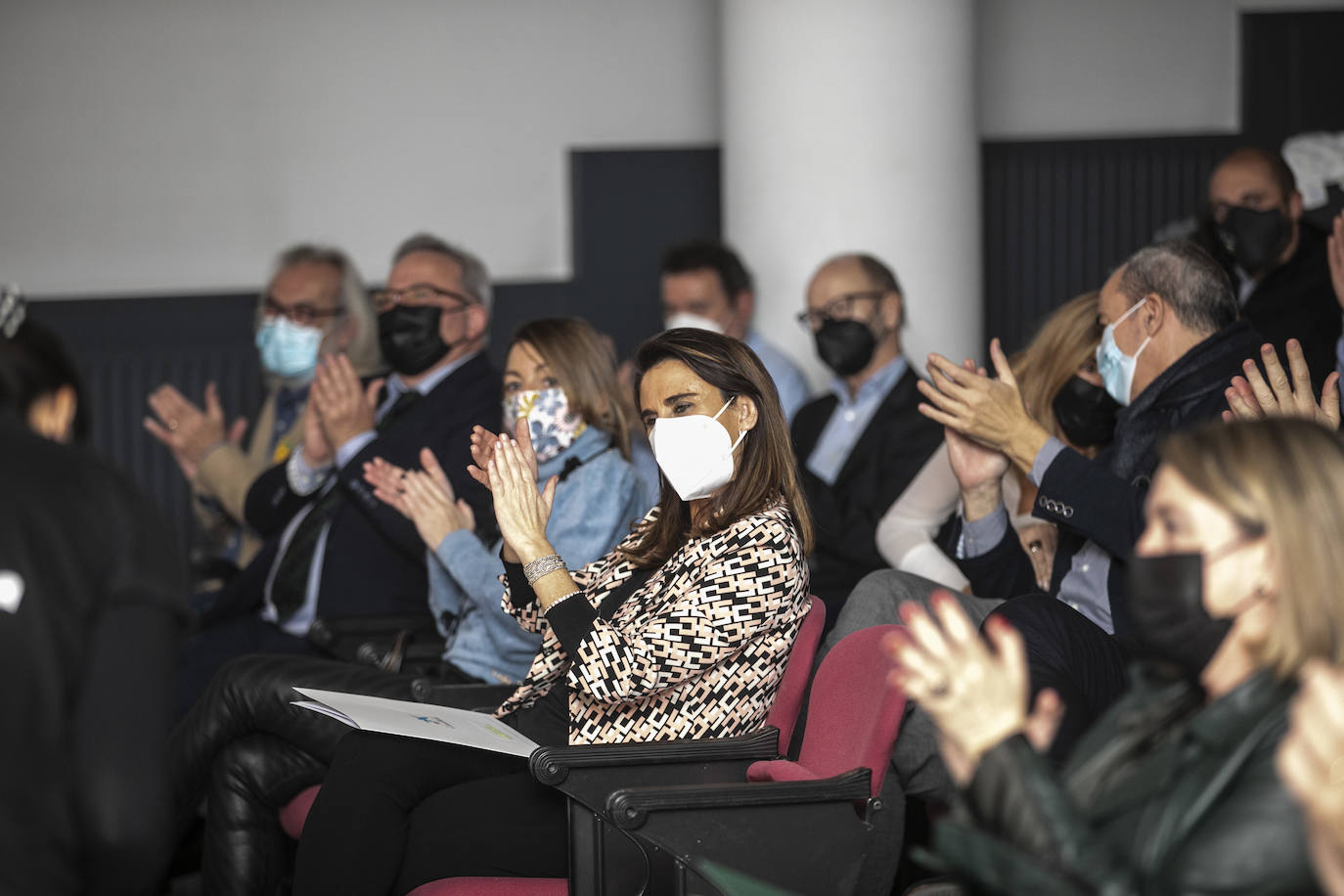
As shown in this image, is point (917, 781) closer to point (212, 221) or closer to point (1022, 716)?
point (1022, 716)

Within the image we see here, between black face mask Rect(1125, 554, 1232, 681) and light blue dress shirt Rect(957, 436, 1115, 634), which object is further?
light blue dress shirt Rect(957, 436, 1115, 634)

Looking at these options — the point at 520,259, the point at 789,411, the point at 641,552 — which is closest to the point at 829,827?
the point at 641,552

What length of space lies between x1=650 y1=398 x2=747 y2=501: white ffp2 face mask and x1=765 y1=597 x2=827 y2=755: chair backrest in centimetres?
30

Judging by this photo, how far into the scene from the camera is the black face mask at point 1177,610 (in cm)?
157

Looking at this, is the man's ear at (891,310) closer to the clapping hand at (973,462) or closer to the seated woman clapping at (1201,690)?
the clapping hand at (973,462)

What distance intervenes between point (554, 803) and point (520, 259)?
12.4ft

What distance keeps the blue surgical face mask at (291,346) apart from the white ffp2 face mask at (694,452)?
7.58 feet

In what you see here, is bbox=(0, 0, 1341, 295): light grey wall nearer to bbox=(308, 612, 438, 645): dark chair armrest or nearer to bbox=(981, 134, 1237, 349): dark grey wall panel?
bbox=(981, 134, 1237, 349): dark grey wall panel

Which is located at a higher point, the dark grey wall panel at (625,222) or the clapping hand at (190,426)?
the dark grey wall panel at (625,222)

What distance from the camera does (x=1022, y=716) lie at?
1.59 metres

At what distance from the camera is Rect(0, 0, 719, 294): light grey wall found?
5.85 meters

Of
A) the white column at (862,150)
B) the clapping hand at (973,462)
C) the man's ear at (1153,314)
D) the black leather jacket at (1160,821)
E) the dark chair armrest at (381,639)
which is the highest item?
the white column at (862,150)

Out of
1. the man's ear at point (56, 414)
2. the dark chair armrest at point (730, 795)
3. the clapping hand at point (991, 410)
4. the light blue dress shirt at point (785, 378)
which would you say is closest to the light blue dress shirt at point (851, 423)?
the light blue dress shirt at point (785, 378)

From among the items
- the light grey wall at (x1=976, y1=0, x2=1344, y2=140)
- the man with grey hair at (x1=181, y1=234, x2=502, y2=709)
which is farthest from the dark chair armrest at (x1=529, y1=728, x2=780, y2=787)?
the light grey wall at (x1=976, y1=0, x2=1344, y2=140)
